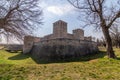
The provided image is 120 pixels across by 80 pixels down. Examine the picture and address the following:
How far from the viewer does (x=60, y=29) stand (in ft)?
107

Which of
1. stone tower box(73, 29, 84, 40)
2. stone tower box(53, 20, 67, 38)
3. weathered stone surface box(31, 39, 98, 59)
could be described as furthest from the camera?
stone tower box(73, 29, 84, 40)

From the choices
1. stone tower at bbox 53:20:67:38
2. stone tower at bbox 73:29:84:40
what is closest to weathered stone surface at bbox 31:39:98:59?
stone tower at bbox 53:20:67:38

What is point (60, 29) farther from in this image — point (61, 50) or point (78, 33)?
point (61, 50)

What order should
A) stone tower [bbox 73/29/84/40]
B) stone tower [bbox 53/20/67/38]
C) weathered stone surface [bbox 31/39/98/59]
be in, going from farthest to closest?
stone tower [bbox 73/29/84/40] < stone tower [bbox 53/20/67/38] < weathered stone surface [bbox 31/39/98/59]

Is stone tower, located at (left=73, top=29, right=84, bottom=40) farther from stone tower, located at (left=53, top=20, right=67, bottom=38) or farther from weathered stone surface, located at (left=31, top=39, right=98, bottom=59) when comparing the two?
weathered stone surface, located at (left=31, top=39, right=98, bottom=59)

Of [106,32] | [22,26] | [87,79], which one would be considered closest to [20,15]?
[22,26]

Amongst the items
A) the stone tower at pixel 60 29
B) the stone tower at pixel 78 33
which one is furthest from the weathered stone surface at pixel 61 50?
the stone tower at pixel 78 33

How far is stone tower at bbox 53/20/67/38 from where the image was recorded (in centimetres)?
3278

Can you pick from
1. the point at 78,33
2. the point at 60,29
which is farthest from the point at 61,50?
the point at 78,33

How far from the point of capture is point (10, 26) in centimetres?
1697

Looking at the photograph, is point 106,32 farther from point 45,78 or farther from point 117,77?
point 45,78

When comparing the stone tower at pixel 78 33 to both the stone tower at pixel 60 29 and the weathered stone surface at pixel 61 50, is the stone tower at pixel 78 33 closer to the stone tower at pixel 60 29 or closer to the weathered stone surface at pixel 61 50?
the stone tower at pixel 60 29

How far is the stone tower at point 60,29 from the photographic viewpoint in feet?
108

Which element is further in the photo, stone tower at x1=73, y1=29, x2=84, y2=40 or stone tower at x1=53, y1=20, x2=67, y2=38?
stone tower at x1=73, y1=29, x2=84, y2=40
